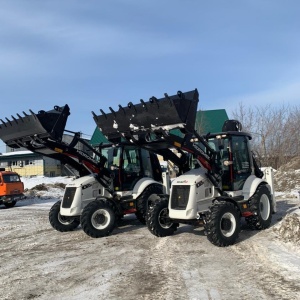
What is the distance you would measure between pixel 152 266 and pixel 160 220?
102 inches

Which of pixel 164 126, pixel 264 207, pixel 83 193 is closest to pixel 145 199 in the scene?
pixel 83 193

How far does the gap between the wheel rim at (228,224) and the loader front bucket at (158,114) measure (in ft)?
6.63

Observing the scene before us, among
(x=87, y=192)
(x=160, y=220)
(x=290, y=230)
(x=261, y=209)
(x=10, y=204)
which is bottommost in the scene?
(x=10, y=204)

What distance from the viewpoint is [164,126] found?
8.04 metres

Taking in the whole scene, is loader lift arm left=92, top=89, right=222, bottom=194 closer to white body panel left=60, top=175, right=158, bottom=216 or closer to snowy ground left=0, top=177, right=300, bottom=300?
white body panel left=60, top=175, right=158, bottom=216

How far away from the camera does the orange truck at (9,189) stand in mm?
21422

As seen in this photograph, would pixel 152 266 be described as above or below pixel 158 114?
below

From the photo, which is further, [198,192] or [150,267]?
[198,192]

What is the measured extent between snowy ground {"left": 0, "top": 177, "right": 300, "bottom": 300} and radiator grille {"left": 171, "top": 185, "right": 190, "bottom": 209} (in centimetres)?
84

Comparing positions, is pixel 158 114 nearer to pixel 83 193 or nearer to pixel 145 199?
pixel 145 199

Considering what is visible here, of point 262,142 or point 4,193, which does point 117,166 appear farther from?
point 262,142

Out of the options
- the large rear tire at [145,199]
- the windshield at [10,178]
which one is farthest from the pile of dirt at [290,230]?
the windshield at [10,178]

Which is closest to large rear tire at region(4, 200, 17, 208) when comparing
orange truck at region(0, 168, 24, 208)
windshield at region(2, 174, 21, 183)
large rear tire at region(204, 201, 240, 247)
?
orange truck at region(0, 168, 24, 208)

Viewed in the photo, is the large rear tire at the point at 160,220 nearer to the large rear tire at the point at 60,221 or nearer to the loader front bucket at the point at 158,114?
the loader front bucket at the point at 158,114
